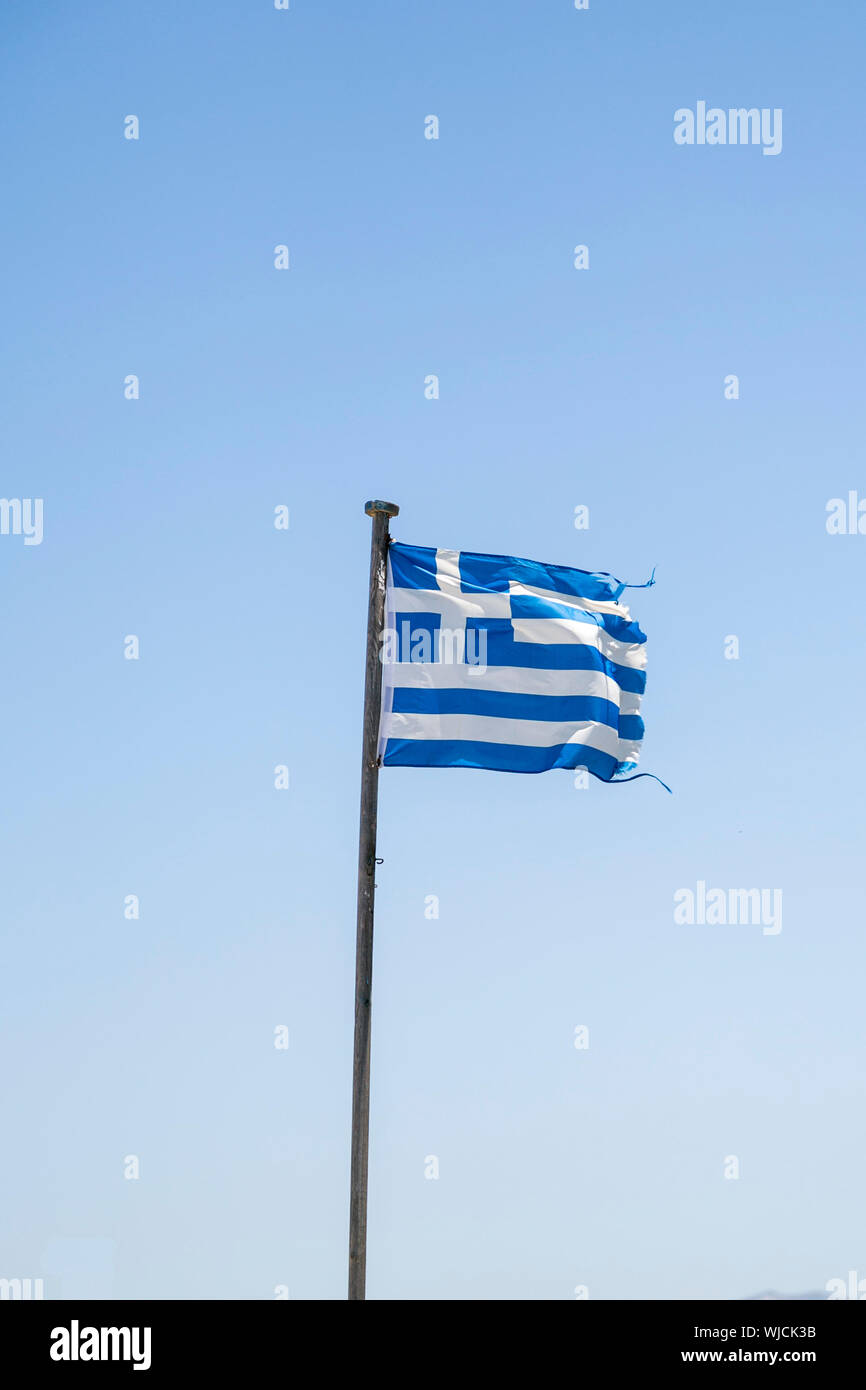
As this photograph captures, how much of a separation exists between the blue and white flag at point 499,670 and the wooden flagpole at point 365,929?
202mm

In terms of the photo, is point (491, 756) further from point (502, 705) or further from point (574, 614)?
point (574, 614)

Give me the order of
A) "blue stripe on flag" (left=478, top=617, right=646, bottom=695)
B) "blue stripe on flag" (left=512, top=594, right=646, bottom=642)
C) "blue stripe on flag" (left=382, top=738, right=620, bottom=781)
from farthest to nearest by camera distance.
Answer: "blue stripe on flag" (left=512, top=594, right=646, bottom=642) → "blue stripe on flag" (left=478, top=617, right=646, bottom=695) → "blue stripe on flag" (left=382, top=738, right=620, bottom=781)

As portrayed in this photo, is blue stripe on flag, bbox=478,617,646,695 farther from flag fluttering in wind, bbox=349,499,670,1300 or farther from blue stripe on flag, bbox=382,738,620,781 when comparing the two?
blue stripe on flag, bbox=382,738,620,781

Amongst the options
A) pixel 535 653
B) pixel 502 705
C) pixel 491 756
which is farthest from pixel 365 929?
pixel 535 653

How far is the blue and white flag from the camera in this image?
1848 cm

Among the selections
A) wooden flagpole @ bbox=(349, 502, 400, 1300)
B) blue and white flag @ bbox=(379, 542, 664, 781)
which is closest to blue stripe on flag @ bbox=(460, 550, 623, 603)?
blue and white flag @ bbox=(379, 542, 664, 781)

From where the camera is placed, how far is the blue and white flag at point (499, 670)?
18.5m

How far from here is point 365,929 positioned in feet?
56.3

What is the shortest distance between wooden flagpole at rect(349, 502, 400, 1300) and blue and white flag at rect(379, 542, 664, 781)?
0.66ft

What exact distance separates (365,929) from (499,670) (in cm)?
357
